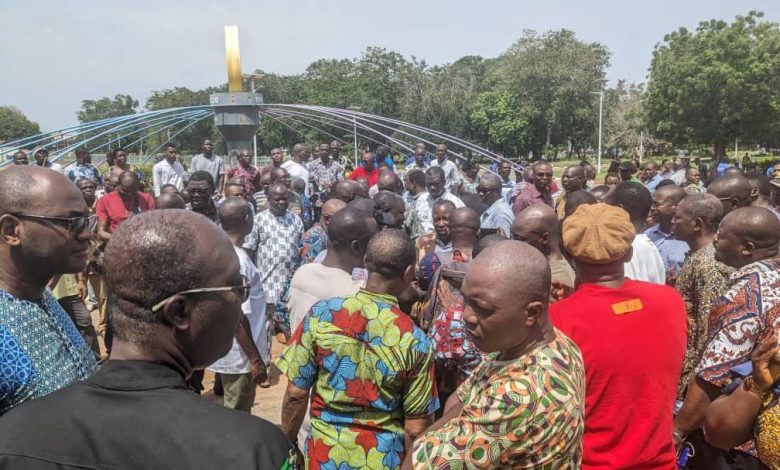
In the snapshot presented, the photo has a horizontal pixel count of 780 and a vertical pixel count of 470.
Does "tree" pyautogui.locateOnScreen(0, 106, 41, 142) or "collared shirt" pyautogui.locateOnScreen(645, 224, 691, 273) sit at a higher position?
"tree" pyautogui.locateOnScreen(0, 106, 41, 142)

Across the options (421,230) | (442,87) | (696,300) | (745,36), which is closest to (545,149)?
(442,87)

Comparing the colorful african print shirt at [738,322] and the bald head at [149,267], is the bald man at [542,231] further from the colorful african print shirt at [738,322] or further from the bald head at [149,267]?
the bald head at [149,267]

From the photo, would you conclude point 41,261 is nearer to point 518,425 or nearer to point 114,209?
point 518,425

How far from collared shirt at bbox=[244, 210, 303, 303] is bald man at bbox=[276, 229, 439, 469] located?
3.61 metres

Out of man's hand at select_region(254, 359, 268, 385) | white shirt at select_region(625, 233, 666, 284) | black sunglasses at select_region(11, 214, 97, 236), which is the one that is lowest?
man's hand at select_region(254, 359, 268, 385)

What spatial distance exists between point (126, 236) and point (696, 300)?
358cm

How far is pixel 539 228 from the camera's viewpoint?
13.2 feet

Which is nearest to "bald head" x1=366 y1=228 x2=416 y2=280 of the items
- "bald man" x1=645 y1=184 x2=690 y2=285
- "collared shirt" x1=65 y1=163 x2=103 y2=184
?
"bald man" x1=645 y1=184 x2=690 y2=285

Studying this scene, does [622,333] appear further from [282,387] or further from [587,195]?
[282,387]

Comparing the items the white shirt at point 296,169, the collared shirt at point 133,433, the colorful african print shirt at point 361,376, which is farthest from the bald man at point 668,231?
the white shirt at point 296,169

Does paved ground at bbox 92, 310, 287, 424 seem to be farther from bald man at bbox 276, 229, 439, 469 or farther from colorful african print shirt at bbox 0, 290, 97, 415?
colorful african print shirt at bbox 0, 290, 97, 415

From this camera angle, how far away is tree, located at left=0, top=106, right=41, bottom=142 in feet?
216

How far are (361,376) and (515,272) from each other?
1.13 meters

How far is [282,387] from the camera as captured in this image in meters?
6.94
